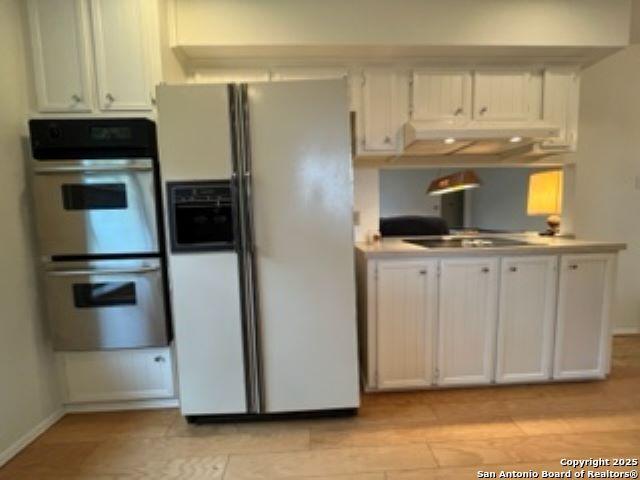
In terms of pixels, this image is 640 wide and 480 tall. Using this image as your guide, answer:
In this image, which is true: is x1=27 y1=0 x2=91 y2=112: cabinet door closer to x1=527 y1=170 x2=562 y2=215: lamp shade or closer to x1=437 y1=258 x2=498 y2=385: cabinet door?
x1=437 y1=258 x2=498 y2=385: cabinet door

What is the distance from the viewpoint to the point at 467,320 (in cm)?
218

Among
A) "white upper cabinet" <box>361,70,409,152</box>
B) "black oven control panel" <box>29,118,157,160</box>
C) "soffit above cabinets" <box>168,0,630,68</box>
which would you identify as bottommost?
"black oven control panel" <box>29,118,157,160</box>

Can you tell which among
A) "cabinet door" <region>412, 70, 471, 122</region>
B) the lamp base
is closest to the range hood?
"cabinet door" <region>412, 70, 471, 122</region>

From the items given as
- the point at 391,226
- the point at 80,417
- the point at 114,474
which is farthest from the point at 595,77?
the point at 80,417

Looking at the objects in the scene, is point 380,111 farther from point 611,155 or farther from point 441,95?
point 611,155

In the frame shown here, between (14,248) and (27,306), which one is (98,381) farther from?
(14,248)

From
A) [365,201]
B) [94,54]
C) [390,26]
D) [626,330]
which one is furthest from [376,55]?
[626,330]

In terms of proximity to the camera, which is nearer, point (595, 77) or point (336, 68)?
point (336, 68)

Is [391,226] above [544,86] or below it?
below

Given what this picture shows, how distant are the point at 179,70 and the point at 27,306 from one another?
1636 mm

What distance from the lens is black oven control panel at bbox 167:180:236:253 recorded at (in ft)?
5.72

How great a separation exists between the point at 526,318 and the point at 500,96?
1507 millimetres

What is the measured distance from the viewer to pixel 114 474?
5.33 ft

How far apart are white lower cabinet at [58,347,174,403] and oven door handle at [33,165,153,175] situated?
1041 mm
